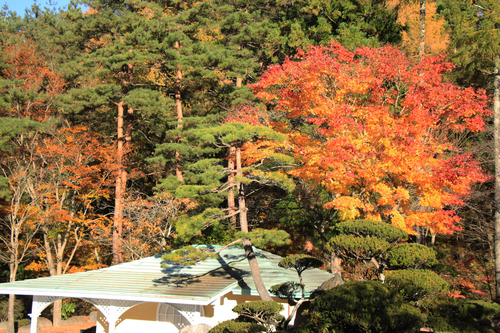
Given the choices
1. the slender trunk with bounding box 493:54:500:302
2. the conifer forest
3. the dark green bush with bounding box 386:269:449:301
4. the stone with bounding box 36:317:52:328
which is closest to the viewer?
the dark green bush with bounding box 386:269:449:301

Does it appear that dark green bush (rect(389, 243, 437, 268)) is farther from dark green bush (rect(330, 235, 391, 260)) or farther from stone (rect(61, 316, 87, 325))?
stone (rect(61, 316, 87, 325))

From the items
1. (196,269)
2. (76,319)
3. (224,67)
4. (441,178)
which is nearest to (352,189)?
(441,178)

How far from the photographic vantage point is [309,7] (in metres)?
21.8

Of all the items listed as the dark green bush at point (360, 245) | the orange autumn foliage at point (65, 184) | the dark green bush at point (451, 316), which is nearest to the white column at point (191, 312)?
the dark green bush at point (360, 245)

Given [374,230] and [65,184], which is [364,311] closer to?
[374,230]

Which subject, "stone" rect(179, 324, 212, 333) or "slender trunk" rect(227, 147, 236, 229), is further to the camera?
"slender trunk" rect(227, 147, 236, 229)

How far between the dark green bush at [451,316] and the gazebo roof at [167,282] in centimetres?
329

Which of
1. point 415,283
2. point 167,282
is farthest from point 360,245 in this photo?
point 167,282

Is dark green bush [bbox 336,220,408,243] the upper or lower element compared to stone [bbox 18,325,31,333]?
upper

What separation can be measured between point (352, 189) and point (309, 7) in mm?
12140

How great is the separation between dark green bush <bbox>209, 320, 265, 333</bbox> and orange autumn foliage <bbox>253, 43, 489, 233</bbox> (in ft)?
14.1

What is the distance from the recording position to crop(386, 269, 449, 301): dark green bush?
7753 millimetres

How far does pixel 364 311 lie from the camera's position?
6289 millimetres

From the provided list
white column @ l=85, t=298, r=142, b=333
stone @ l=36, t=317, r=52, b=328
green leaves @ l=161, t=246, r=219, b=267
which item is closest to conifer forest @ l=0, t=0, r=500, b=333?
green leaves @ l=161, t=246, r=219, b=267
